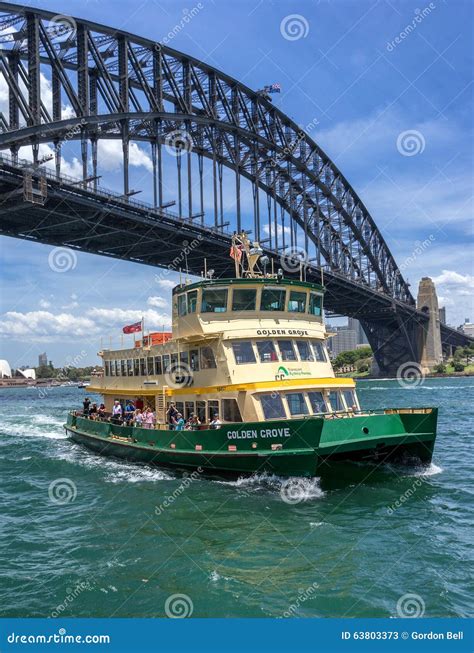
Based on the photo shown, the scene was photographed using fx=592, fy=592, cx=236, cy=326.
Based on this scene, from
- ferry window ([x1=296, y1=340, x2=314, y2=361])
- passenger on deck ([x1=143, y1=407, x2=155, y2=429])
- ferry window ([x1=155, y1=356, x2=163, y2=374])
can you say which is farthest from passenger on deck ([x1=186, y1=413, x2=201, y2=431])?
ferry window ([x1=296, y1=340, x2=314, y2=361])

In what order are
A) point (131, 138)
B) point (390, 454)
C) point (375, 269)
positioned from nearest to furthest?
point (390, 454)
point (131, 138)
point (375, 269)

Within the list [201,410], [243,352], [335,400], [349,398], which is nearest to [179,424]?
[201,410]

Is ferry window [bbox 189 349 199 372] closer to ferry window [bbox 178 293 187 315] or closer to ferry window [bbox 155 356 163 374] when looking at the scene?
ferry window [bbox 178 293 187 315]

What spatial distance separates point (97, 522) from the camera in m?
13.9

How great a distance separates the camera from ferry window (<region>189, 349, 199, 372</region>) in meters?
19.0

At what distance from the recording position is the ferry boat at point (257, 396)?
1570cm

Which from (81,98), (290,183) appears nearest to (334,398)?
(81,98)

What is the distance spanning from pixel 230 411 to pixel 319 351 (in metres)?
3.86

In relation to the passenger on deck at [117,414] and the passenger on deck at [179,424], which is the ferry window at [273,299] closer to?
the passenger on deck at [179,424]

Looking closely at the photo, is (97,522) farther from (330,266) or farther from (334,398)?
(330,266)

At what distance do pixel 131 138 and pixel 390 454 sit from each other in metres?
46.2

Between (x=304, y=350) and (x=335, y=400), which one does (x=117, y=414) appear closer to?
(x=304, y=350)

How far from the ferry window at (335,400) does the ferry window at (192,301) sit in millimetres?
5035

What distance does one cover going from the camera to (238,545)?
1180cm
